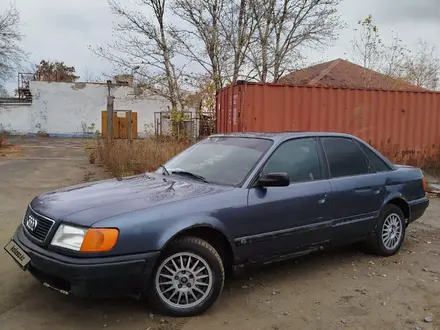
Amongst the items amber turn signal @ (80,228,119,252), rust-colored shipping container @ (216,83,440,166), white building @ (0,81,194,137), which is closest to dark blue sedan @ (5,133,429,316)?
amber turn signal @ (80,228,119,252)

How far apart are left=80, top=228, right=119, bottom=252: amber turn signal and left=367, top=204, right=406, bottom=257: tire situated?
3105 mm

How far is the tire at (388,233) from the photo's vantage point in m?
4.76

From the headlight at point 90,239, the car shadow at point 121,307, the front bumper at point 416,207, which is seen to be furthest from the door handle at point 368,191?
the headlight at point 90,239

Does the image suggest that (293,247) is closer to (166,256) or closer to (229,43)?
(166,256)

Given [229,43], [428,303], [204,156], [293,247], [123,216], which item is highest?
[229,43]

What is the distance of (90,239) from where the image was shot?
9.62 ft

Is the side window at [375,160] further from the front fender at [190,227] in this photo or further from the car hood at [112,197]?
the front fender at [190,227]

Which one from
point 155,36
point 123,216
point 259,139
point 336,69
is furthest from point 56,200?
point 336,69

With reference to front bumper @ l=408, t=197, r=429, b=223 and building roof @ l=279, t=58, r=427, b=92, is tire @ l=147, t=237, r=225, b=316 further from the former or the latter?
building roof @ l=279, t=58, r=427, b=92

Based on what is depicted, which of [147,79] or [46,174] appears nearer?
[46,174]

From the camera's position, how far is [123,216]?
10.0 ft

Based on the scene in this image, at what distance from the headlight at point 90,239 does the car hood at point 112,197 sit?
0.24 feet

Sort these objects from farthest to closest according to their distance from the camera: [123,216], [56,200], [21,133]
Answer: [21,133], [56,200], [123,216]

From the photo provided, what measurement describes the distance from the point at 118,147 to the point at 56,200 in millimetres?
7909
